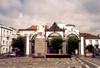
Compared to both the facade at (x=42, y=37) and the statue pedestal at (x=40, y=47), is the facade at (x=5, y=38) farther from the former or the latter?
the statue pedestal at (x=40, y=47)

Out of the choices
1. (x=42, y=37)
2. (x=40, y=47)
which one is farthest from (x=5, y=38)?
(x=40, y=47)

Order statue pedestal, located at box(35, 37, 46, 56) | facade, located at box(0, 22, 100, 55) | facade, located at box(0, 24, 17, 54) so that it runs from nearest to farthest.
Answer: statue pedestal, located at box(35, 37, 46, 56) < facade, located at box(0, 22, 100, 55) < facade, located at box(0, 24, 17, 54)

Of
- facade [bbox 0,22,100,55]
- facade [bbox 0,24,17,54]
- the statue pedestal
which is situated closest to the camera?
the statue pedestal

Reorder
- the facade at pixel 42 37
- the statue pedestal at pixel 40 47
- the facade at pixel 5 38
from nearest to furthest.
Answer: the statue pedestal at pixel 40 47 → the facade at pixel 42 37 → the facade at pixel 5 38

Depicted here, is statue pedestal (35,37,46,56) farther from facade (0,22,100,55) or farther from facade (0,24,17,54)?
facade (0,24,17,54)

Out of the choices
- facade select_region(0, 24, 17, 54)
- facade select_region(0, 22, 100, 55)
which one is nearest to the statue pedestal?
facade select_region(0, 22, 100, 55)

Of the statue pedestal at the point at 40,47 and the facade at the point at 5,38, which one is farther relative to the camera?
the facade at the point at 5,38

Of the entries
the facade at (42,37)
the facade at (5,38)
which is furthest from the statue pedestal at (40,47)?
the facade at (5,38)

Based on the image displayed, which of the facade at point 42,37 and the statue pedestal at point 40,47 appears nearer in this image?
the statue pedestal at point 40,47

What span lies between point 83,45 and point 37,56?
15.3 meters

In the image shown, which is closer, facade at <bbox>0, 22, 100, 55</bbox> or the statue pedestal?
the statue pedestal

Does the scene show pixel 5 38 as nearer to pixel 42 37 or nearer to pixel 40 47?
pixel 42 37

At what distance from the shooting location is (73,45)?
5419 centimetres

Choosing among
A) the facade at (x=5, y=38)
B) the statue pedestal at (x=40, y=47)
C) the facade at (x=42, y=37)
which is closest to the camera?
the statue pedestal at (x=40, y=47)
